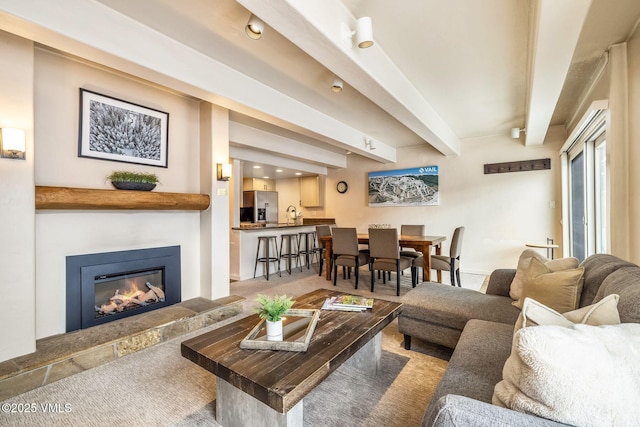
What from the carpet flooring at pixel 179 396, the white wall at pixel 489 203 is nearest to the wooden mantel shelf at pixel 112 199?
the carpet flooring at pixel 179 396

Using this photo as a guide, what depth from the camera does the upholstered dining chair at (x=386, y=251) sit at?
408 centimetres

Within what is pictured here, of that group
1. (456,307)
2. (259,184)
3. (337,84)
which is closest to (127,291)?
(337,84)

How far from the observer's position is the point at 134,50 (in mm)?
2113

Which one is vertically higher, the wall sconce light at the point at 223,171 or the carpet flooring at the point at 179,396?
the wall sconce light at the point at 223,171

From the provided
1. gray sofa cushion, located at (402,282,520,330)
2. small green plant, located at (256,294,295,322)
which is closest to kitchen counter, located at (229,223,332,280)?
gray sofa cushion, located at (402,282,520,330)

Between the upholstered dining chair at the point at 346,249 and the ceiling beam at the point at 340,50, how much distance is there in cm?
185

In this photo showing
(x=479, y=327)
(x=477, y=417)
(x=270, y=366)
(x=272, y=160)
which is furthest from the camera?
(x=272, y=160)

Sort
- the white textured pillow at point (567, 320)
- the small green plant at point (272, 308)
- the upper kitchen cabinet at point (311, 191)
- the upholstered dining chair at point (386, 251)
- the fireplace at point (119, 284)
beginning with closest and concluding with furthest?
1. the white textured pillow at point (567, 320)
2. the small green plant at point (272, 308)
3. the fireplace at point (119, 284)
4. the upholstered dining chair at point (386, 251)
5. the upper kitchen cabinet at point (311, 191)

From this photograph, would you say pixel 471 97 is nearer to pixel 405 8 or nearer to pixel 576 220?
pixel 405 8

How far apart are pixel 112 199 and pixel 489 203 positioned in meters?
5.63

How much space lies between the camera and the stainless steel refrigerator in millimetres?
7426

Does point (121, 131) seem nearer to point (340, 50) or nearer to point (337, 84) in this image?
point (337, 84)

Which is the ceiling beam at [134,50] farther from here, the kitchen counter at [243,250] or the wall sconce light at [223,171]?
the kitchen counter at [243,250]

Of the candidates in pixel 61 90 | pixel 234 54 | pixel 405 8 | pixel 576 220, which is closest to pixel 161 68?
pixel 234 54
